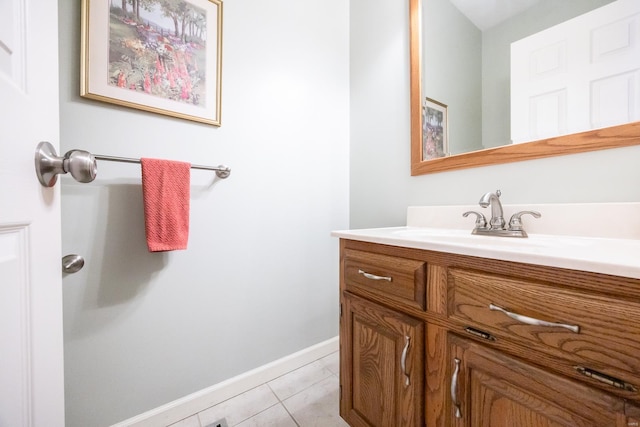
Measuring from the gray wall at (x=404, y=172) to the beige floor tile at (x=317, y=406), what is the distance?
0.87 meters

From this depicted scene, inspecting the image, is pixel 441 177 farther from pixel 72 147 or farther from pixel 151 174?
pixel 72 147

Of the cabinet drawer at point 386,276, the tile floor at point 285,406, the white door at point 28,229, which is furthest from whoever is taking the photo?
the tile floor at point 285,406

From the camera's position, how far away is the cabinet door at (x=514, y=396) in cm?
40

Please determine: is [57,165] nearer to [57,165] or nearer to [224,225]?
[57,165]

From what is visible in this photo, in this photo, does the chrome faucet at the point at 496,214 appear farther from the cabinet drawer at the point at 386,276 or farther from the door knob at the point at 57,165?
the door knob at the point at 57,165

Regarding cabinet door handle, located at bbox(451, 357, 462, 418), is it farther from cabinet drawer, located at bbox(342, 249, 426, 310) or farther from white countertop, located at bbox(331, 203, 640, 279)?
white countertop, located at bbox(331, 203, 640, 279)

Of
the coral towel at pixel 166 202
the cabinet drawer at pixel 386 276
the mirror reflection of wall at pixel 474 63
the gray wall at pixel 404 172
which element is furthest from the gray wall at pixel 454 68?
the coral towel at pixel 166 202

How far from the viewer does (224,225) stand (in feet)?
3.68

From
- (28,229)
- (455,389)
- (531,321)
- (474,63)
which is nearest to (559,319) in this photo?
(531,321)

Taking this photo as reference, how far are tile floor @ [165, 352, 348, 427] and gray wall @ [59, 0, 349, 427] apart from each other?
0.39 feet

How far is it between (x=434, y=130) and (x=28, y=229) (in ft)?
4.30

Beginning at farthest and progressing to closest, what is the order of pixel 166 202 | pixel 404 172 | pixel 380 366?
pixel 404 172
pixel 166 202
pixel 380 366

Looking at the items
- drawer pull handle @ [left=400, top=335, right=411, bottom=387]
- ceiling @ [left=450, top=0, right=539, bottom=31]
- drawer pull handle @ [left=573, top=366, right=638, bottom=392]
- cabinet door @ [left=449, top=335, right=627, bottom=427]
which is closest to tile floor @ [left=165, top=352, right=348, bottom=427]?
drawer pull handle @ [left=400, top=335, right=411, bottom=387]

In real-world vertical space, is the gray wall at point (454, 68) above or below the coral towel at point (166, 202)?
above
